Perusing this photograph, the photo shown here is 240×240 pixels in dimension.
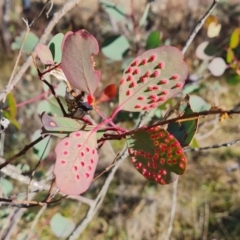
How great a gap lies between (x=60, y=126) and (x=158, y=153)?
93 millimetres

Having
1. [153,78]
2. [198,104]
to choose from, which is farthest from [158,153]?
[198,104]

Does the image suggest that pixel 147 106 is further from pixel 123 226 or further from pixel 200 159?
pixel 200 159

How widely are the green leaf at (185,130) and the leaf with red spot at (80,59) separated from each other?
0.12 meters

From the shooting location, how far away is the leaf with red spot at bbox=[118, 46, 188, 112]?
0.46 m

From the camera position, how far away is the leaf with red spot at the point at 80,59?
16.8 inches

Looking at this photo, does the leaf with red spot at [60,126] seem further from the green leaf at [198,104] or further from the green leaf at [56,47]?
the green leaf at [198,104]

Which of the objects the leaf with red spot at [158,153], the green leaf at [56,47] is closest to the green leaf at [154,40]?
the green leaf at [56,47]

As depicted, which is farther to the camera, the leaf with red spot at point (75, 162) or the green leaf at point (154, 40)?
the green leaf at point (154, 40)

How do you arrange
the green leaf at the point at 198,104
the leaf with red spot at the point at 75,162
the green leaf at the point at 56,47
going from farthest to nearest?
the green leaf at the point at 198,104, the green leaf at the point at 56,47, the leaf with red spot at the point at 75,162

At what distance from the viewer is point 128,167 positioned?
204 centimetres

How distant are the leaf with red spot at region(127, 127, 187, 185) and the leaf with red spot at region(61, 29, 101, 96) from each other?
0.07m

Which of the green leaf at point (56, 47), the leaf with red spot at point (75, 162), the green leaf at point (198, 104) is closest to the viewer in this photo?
the leaf with red spot at point (75, 162)

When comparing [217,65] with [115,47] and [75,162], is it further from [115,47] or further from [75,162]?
[75,162]

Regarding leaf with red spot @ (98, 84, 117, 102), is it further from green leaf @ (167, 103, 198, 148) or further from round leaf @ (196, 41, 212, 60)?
round leaf @ (196, 41, 212, 60)
